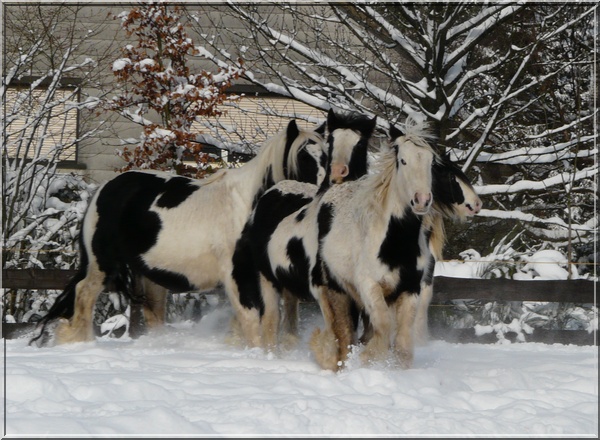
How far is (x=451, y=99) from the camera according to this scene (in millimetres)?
11484

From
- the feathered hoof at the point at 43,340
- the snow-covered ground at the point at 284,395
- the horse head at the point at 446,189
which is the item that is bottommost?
the feathered hoof at the point at 43,340

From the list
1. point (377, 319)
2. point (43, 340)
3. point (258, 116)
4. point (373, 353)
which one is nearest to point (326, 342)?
point (373, 353)

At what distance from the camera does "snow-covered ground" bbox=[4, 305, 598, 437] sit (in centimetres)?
466

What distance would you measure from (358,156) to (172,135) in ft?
12.6

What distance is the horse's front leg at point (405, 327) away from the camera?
625 centimetres

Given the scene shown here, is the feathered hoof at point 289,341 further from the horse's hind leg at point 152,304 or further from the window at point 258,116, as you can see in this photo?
the window at point 258,116

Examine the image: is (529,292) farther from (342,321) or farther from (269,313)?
(342,321)

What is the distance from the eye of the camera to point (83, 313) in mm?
8664

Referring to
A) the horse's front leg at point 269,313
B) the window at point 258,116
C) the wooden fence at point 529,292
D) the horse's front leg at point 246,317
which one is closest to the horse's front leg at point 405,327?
the horse's front leg at point 269,313

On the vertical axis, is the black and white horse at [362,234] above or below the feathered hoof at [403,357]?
above

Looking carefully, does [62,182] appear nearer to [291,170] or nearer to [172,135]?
[172,135]

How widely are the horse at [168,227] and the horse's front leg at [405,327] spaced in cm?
195

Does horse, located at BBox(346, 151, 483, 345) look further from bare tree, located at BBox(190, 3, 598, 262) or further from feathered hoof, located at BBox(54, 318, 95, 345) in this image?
bare tree, located at BBox(190, 3, 598, 262)

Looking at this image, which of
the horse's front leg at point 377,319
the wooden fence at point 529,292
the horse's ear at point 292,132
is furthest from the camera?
the wooden fence at point 529,292
